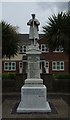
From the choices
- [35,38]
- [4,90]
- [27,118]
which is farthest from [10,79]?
[27,118]

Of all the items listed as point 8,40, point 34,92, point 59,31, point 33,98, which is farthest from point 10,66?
point 33,98

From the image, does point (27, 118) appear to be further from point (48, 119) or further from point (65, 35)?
point (65, 35)

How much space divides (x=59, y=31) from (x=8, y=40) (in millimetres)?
5981

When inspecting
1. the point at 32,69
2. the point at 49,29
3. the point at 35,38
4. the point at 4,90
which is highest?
the point at 49,29

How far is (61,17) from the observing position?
39.2m

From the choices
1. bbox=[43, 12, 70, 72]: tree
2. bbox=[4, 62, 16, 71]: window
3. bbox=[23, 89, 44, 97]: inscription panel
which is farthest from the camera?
bbox=[4, 62, 16, 71]: window

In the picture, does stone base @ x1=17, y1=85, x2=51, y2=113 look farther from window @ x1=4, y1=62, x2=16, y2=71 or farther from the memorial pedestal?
window @ x1=4, y1=62, x2=16, y2=71

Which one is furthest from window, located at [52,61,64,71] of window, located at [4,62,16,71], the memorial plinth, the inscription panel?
the inscription panel

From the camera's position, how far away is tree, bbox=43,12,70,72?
3875 centimetres

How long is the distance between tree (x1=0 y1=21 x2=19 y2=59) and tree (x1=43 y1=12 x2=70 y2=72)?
3.83m

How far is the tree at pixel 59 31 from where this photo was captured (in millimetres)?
38750

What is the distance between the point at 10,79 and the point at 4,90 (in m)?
1.35

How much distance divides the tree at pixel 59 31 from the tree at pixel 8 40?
3832 mm

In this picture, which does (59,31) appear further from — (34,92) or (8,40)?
(34,92)
